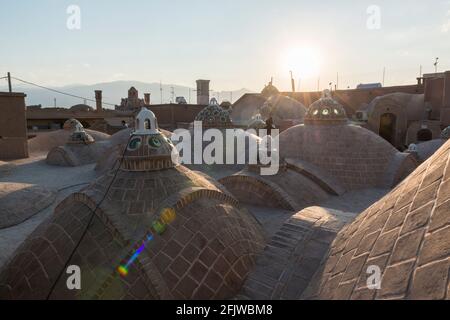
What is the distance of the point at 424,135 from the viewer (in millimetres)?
25469

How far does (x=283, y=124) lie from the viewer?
25.0 m

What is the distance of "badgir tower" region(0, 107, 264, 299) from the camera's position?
4.93m

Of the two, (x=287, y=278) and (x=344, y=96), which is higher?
(x=344, y=96)

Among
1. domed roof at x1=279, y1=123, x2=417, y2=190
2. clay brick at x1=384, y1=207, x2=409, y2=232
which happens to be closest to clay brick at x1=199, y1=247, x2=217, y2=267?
clay brick at x1=384, y1=207, x2=409, y2=232

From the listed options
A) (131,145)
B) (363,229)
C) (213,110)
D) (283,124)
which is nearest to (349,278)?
(363,229)

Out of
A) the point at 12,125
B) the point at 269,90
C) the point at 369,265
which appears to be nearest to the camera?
the point at 369,265

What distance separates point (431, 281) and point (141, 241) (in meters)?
4.22

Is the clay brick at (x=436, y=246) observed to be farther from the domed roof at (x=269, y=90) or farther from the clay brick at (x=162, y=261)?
the domed roof at (x=269, y=90)

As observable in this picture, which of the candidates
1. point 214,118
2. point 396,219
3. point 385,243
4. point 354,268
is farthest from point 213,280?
point 214,118

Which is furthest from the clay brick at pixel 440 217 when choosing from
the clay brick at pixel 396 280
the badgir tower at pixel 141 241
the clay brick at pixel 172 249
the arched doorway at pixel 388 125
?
the arched doorway at pixel 388 125

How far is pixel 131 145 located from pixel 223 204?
7.53 feet

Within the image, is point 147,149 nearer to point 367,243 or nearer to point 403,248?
point 367,243

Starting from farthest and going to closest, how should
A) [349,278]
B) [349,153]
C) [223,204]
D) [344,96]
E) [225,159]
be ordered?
[344,96]
[225,159]
[349,153]
[223,204]
[349,278]
